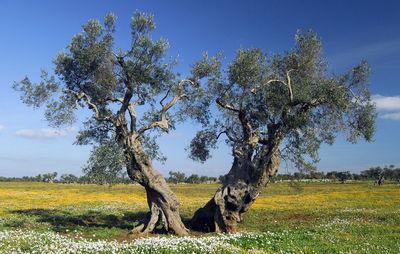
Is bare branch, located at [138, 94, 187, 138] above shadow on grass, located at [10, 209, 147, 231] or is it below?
above

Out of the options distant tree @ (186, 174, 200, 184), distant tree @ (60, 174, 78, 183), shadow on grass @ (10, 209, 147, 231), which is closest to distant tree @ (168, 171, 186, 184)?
distant tree @ (186, 174, 200, 184)

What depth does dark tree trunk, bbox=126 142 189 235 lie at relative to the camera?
63.2 ft

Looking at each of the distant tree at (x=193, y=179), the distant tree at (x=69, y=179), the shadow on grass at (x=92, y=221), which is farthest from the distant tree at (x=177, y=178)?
the shadow on grass at (x=92, y=221)

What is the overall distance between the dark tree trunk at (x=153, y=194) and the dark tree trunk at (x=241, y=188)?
9.09 feet

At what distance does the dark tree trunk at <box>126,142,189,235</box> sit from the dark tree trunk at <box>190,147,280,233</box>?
9.09ft

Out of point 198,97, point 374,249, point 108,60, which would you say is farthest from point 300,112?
point 108,60

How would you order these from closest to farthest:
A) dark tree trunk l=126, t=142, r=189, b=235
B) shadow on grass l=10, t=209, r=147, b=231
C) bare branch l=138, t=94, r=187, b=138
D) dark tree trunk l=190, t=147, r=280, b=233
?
dark tree trunk l=126, t=142, r=189, b=235 < dark tree trunk l=190, t=147, r=280, b=233 < bare branch l=138, t=94, r=187, b=138 < shadow on grass l=10, t=209, r=147, b=231

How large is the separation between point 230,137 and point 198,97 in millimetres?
4288

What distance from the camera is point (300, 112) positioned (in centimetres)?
2000

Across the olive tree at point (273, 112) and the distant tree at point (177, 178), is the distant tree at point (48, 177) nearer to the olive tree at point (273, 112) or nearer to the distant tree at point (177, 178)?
the distant tree at point (177, 178)

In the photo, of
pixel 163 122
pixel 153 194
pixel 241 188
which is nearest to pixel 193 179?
pixel 153 194

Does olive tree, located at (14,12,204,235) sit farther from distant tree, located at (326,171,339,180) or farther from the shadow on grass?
distant tree, located at (326,171,339,180)

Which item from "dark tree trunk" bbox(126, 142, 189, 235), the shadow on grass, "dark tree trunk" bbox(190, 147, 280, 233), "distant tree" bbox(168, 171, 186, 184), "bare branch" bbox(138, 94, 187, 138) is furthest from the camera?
"distant tree" bbox(168, 171, 186, 184)

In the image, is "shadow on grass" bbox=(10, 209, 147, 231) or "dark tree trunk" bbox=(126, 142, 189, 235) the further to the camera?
"shadow on grass" bbox=(10, 209, 147, 231)
